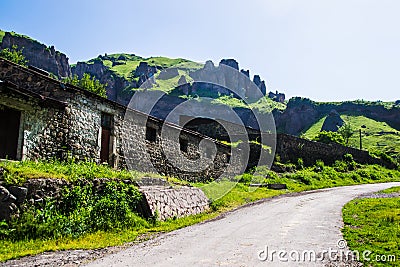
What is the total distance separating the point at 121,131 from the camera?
17938 mm

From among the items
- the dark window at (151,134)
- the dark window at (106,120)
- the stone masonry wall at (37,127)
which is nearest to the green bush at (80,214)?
the stone masonry wall at (37,127)

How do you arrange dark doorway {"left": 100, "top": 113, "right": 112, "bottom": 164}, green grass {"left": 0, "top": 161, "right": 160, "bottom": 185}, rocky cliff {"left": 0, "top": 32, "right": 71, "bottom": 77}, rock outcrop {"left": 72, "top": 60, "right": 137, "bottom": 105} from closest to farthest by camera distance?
green grass {"left": 0, "top": 161, "right": 160, "bottom": 185}
dark doorway {"left": 100, "top": 113, "right": 112, "bottom": 164}
rocky cliff {"left": 0, "top": 32, "right": 71, "bottom": 77}
rock outcrop {"left": 72, "top": 60, "right": 137, "bottom": 105}

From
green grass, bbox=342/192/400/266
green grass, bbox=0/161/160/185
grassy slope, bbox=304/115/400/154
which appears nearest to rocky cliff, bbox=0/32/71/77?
grassy slope, bbox=304/115/400/154

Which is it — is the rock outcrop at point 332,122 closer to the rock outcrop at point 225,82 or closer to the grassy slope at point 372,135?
the grassy slope at point 372,135

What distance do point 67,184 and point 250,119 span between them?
120214mm

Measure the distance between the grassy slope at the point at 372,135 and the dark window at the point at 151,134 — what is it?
193 ft

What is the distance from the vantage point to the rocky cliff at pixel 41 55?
114m

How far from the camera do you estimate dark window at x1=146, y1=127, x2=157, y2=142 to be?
20391 millimetres

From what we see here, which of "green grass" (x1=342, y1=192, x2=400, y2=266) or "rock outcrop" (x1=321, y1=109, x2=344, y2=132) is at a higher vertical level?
"rock outcrop" (x1=321, y1=109, x2=344, y2=132)

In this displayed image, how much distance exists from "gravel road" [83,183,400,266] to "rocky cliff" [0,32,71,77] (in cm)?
11796

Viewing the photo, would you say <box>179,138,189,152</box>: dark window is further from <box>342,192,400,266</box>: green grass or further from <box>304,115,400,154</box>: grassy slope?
<box>304,115,400,154</box>: grassy slope

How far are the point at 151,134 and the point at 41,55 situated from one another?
384 ft

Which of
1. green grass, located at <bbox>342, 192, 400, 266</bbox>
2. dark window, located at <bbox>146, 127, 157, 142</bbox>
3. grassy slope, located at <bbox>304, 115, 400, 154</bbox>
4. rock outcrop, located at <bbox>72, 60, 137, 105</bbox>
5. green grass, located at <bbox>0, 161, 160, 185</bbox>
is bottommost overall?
green grass, located at <bbox>342, 192, 400, 266</bbox>

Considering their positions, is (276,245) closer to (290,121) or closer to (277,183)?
(277,183)
